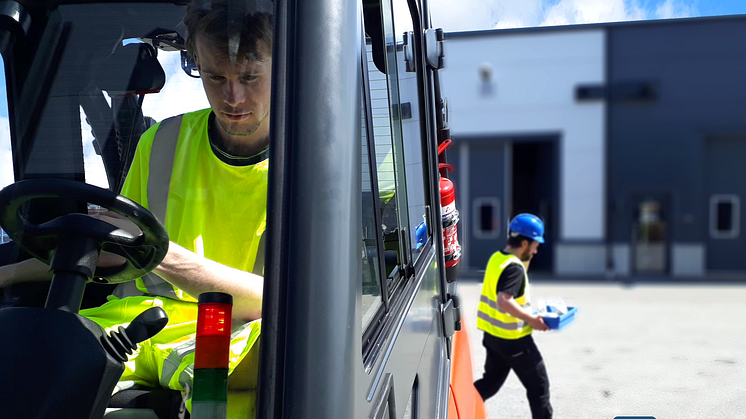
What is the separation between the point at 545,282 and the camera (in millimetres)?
16891

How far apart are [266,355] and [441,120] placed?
6.51 ft

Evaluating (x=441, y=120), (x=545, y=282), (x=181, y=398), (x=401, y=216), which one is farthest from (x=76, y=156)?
(x=545, y=282)

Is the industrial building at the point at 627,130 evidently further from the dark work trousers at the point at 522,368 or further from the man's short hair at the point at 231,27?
the man's short hair at the point at 231,27

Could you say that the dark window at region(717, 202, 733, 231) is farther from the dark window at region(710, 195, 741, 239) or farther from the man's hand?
the man's hand

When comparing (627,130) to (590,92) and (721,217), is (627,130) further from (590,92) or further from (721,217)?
(721,217)

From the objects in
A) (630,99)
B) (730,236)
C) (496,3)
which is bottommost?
(730,236)

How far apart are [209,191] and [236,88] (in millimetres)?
208

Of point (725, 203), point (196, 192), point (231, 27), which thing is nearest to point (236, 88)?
point (231, 27)

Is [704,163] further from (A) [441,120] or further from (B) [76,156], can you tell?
(B) [76,156]

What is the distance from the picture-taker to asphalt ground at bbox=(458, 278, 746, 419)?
208 inches

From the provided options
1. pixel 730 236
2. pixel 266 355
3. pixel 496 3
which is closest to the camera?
pixel 266 355

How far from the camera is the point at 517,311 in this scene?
4488mm

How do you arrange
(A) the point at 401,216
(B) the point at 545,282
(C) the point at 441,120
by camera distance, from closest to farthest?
(A) the point at 401,216
(C) the point at 441,120
(B) the point at 545,282

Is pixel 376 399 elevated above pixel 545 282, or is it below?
above
